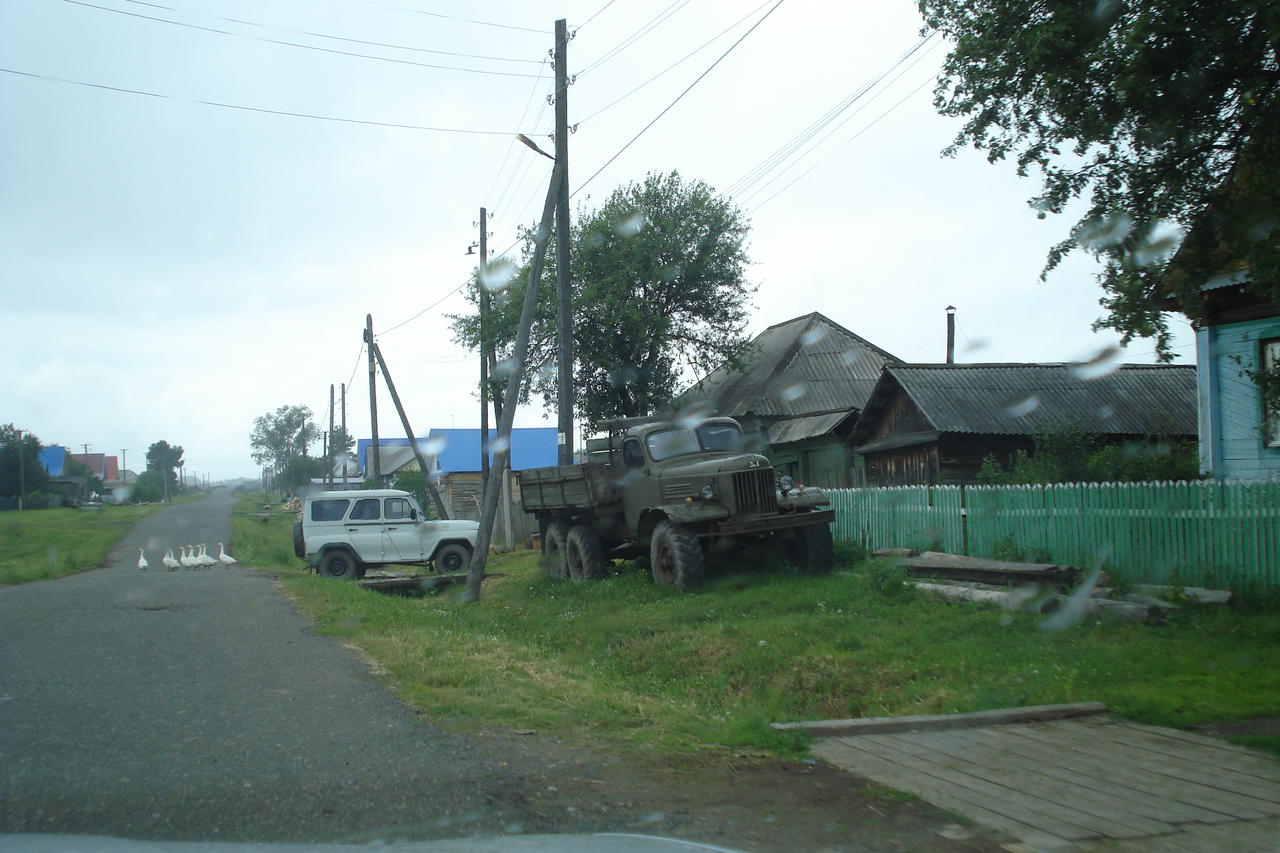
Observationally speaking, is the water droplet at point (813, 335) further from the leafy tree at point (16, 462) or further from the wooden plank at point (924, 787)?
the leafy tree at point (16, 462)

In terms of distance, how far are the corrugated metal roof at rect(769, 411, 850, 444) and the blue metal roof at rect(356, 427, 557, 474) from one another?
20.5 metres

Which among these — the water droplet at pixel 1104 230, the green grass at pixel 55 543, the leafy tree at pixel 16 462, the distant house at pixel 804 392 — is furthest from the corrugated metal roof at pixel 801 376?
the leafy tree at pixel 16 462

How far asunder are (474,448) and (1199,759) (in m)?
48.2

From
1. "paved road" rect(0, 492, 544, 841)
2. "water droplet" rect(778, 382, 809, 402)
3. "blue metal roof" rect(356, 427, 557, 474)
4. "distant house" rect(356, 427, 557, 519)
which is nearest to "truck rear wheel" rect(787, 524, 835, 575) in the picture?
"paved road" rect(0, 492, 544, 841)

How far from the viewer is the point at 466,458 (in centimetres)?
5044

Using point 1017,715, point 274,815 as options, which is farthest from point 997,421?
point 274,815

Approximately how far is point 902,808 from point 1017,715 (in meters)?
2.03

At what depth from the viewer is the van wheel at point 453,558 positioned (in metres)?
21.9

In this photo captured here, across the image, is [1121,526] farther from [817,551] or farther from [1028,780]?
[1028,780]

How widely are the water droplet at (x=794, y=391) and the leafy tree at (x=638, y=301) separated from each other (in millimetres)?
2916

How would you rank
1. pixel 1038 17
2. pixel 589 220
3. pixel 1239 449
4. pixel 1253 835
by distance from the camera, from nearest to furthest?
pixel 1253 835 → pixel 1038 17 → pixel 1239 449 → pixel 589 220

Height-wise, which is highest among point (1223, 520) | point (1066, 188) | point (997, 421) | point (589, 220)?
point (589, 220)

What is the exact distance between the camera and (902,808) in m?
4.68

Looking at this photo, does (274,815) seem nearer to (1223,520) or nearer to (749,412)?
(1223,520)
